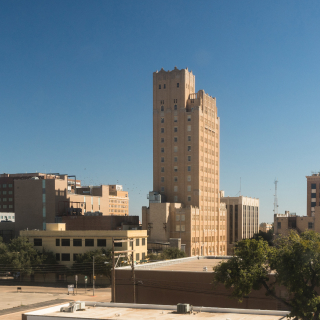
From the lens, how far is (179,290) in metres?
55.4

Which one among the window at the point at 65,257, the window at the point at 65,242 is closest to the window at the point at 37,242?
the window at the point at 65,242

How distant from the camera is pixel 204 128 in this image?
168500 mm

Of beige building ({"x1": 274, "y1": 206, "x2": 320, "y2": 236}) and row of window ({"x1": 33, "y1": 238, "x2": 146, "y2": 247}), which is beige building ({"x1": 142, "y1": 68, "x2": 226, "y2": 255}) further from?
row of window ({"x1": 33, "y1": 238, "x2": 146, "y2": 247})

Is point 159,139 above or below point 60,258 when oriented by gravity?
above

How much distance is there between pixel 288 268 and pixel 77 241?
80638mm

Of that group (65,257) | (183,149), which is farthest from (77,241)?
(183,149)

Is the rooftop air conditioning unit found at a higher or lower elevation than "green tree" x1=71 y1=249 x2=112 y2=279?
higher

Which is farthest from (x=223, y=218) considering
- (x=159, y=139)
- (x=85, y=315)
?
(x=85, y=315)

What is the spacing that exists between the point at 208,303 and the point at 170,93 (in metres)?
121

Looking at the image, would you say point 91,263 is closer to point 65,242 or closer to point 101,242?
point 101,242

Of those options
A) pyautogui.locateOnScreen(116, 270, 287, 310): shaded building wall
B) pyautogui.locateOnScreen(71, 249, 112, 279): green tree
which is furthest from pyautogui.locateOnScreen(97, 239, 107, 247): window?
pyautogui.locateOnScreen(116, 270, 287, 310): shaded building wall

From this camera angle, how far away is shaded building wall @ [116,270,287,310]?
2021 inches

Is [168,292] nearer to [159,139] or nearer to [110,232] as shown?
[110,232]

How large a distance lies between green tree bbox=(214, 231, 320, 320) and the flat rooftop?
2323 mm
